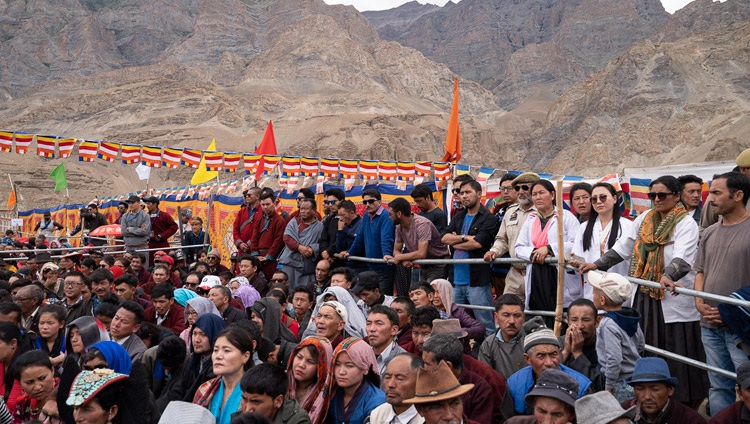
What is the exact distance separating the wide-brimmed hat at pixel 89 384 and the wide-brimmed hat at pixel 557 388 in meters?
2.57

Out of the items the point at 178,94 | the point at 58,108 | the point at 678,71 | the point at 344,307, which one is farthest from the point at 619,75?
the point at 344,307

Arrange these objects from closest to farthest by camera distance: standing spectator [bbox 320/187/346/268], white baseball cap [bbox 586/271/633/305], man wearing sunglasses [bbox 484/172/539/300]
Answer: white baseball cap [bbox 586/271/633/305]
man wearing sunglasses [bbox 484/172/539/300]
standing spectator [bbox 320/187/346/268]

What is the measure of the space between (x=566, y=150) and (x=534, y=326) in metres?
88.8

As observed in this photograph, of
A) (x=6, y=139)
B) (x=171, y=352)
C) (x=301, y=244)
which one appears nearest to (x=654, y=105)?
(x=6, y=139)

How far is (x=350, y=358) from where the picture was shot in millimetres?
5059

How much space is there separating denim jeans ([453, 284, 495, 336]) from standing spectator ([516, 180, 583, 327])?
81 centimetres

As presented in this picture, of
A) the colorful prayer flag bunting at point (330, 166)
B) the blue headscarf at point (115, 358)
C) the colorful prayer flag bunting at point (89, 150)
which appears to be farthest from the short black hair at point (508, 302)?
the colorful prayer flag bunting at point (89, 150)

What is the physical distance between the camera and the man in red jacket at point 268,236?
10.7m

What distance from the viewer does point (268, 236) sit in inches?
425

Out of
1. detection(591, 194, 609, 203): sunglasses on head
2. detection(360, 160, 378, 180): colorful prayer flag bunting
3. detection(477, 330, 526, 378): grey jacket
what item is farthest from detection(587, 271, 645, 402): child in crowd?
detection(360, 160, 378, 180): colorful prayer flag bunting

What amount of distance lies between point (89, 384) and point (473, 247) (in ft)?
14.1

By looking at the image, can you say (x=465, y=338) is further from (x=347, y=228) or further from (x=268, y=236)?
(x=268, y=236)

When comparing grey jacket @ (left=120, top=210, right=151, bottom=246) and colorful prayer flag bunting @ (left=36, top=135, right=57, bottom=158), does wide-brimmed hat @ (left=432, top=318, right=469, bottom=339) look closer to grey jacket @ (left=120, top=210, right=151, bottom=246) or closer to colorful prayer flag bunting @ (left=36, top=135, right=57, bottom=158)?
grey jacket @ (left=120, top=210, right=151, bottom=246)

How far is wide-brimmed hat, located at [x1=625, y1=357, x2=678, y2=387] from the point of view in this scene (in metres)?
4.45
